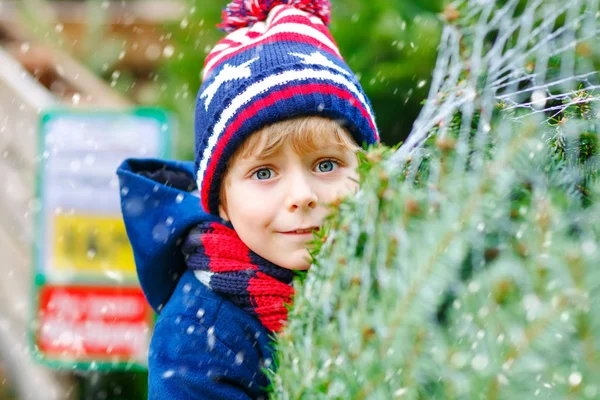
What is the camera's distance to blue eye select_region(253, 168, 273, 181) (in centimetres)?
170

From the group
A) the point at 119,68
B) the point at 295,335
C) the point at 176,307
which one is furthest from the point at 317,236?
the point at 119,68

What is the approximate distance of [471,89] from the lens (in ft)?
3.51

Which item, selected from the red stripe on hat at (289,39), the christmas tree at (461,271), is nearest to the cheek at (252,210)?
the red stripe on hat at (289,39)

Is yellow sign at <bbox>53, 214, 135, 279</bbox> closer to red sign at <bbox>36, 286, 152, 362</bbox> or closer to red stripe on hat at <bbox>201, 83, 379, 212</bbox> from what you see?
red sign at <bbox>36, 286, 152, 362</bbox>

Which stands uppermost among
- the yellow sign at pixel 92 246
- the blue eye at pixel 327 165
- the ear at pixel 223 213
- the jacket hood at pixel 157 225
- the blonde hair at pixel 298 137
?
the blonde hair at pixel 298 137

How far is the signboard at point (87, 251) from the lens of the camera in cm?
390

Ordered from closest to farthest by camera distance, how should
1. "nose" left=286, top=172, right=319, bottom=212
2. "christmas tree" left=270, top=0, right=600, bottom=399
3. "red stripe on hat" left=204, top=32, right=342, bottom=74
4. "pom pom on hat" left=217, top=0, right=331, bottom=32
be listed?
"christmas tree" left=270, top=0, right=600, bottom=399, "nose" left=286, top=172, right=319, bottom=212, "red stripe on hat" left=204, top=32, right=342, bottom=74, "pom pom on hat" left=217, top=0, right=331, bottom=32

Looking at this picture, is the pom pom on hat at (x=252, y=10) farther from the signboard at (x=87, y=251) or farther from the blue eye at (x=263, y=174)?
the signboard at (x=87, y=251)

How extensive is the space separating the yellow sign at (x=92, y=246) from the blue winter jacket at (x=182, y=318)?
1.78 metres

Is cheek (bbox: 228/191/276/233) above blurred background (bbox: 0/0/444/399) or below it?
above

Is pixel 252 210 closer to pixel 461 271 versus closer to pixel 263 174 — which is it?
pixel 263 174

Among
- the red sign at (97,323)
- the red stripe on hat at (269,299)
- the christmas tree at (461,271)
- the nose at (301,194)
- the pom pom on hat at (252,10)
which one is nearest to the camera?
the christmas tree at (461,271)

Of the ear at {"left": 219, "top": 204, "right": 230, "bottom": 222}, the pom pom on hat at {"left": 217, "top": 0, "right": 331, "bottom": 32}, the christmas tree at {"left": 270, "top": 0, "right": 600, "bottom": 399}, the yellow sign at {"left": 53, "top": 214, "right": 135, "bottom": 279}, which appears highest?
the christmas tree at {"left": 270, "top": 0, "right": 600, "bottom": 399}

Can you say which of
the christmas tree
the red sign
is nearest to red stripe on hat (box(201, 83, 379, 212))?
the christmas tree
